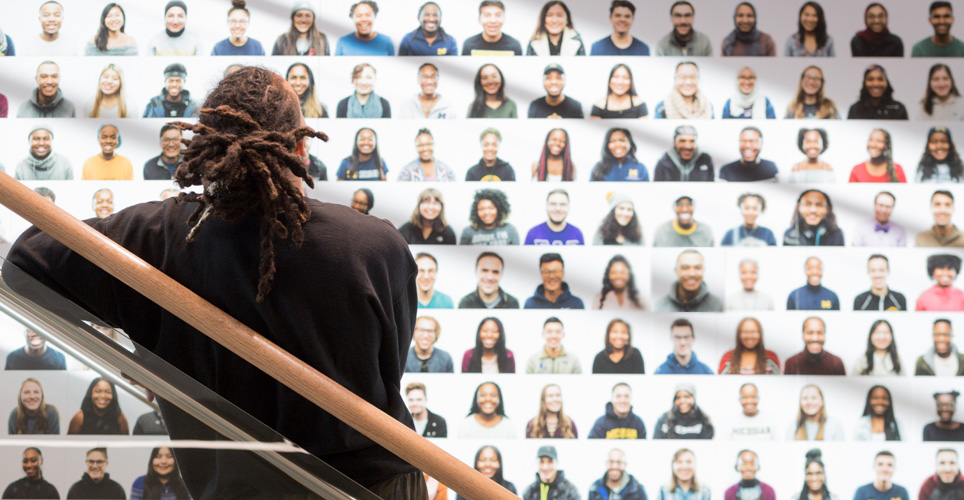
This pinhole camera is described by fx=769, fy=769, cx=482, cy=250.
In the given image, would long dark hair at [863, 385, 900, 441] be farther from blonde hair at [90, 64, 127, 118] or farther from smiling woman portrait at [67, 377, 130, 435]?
blonde hair at [90, 64, 127, 118]

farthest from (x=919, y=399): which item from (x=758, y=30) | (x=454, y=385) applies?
(x=454, y=385)

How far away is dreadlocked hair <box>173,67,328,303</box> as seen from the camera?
0.84 metres

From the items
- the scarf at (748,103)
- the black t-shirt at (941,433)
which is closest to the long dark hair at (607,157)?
the scarf at (748,103)

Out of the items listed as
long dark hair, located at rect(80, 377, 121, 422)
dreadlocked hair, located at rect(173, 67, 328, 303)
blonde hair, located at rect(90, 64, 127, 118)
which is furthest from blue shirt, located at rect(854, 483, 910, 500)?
blonde hair, located at rect(90, 64, 127, 118)

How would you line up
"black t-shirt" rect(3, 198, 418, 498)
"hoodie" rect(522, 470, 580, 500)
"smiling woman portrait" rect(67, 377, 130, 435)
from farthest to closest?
"hoodie" rect(522, 470, 580, 500) < "black t-shirt" rect(3, 198, 418, 498) < "smiling woman portrait" rect(67, 377, 130, 435)

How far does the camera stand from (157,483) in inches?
31.7

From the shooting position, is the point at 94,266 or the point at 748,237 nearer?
the point at 94,266

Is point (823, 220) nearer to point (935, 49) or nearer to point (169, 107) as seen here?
point (935, 49)

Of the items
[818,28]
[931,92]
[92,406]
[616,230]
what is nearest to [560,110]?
[616,230]

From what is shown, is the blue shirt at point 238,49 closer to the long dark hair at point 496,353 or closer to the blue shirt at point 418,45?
the blue shirt at point 418,45

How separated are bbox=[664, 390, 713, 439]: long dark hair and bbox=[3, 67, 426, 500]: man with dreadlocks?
131cm

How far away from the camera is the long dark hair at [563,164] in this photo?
2.10 metres

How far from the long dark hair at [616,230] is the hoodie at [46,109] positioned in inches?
58.8

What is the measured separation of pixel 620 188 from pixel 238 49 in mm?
1118
